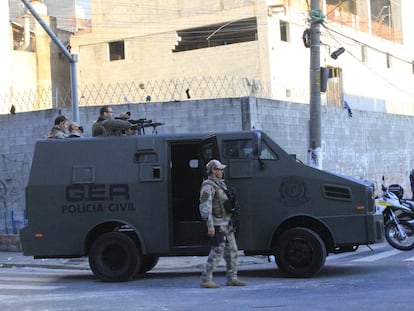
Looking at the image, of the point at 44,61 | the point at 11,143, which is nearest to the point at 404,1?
the point at 44,61

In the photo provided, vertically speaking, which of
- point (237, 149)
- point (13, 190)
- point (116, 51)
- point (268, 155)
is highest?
point (116, 51)

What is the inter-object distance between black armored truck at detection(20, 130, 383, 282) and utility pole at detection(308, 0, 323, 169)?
4.81m

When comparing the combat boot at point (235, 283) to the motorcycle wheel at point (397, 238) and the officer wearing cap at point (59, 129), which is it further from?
the motorcycle wheel at point (397, 238)

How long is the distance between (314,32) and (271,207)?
644 cm

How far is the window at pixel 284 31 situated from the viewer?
2847 centimetres

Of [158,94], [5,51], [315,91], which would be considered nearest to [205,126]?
[315,91]

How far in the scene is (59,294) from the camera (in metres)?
8.62

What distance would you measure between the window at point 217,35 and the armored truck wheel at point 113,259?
19764 mm

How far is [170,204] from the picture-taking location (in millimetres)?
9586

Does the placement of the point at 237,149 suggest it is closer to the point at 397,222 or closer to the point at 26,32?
the point at 397,222

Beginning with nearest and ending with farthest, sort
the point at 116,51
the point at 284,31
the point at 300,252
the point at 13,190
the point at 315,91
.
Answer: the point at 300,252 → the point at 315,91 → the point at 13,190 → the point at 284,31 → the point at 116,51

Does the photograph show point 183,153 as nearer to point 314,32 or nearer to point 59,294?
point 59,294

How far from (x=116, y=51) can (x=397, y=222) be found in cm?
2379

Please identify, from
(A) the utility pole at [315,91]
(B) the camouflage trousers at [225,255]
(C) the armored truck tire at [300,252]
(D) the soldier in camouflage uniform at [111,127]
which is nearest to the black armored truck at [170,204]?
(C) the armored truck tire at [300,252]
